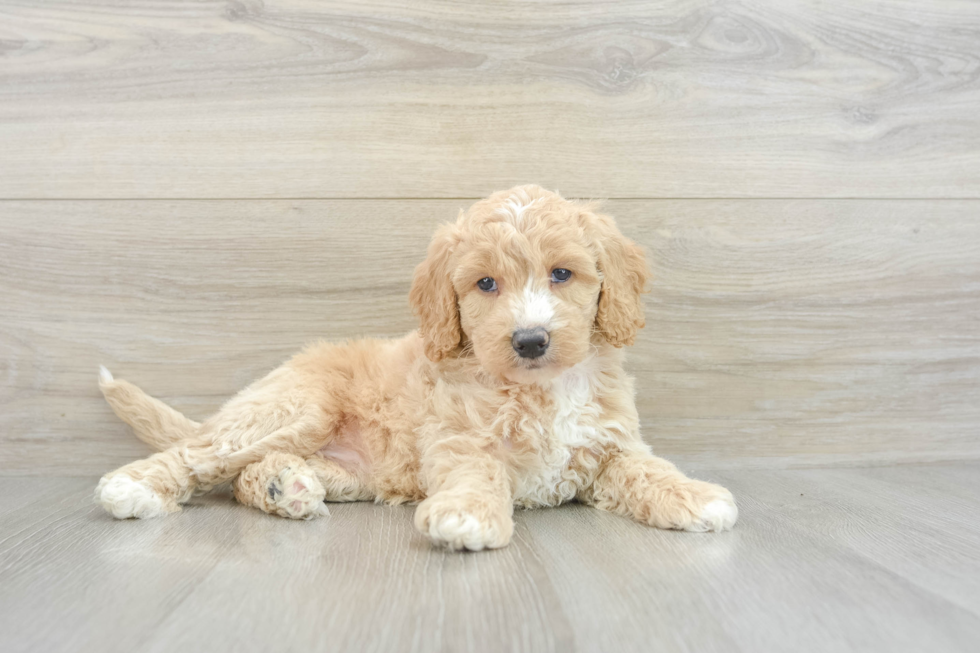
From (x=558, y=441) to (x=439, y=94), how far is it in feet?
4.02

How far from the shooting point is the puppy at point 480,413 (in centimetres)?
158

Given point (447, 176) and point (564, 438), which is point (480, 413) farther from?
point (447, 176)

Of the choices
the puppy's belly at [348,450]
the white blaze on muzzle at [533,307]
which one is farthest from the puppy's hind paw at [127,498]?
the white blaze on muzzle at [533,307]

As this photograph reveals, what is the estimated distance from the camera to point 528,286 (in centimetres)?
164

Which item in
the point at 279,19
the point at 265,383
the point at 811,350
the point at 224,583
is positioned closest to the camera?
the point at 224,583

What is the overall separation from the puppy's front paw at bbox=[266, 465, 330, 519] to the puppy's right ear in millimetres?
441

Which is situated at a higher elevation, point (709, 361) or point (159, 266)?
point (159, 266)

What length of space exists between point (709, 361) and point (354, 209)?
130cm

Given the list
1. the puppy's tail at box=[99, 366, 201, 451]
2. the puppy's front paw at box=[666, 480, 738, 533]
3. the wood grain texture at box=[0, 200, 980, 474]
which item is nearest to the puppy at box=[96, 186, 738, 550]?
the puppy's front paw at box=[666, 480, 738, 533]

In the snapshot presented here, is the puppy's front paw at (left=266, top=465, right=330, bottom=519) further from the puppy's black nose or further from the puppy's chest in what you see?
the puppy's black nose

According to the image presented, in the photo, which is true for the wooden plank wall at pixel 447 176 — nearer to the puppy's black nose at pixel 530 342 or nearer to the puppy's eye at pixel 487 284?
the puppy's eye at pixel 487 284

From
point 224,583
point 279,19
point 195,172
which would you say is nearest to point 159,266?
point 195,172

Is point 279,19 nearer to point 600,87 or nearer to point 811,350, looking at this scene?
point 600,87

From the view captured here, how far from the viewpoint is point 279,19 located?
2246mm
